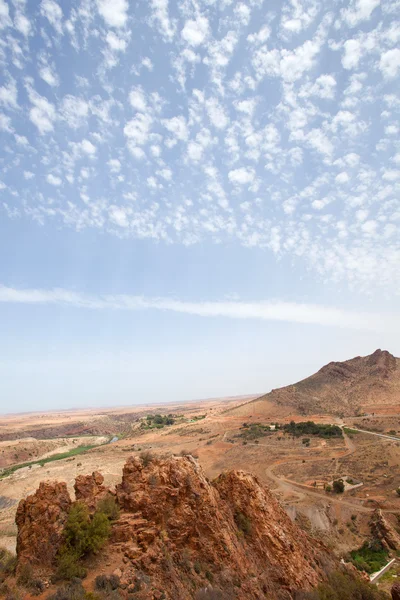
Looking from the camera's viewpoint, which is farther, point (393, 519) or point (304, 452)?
point (304, 452)

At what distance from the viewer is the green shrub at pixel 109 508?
1323cm

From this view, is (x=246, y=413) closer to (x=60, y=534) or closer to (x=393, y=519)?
(x=393, y=519)

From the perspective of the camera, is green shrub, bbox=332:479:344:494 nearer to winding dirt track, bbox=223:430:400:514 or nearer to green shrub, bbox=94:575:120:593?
winding dirt track, bbox=223:430:400:514

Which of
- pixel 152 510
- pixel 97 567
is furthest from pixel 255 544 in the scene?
pixel 97 567

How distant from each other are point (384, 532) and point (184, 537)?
75.1ft

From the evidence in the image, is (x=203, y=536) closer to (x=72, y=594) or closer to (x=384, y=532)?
(x=72, y=594)

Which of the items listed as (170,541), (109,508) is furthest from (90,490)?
(170,541)

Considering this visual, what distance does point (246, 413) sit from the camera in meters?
92.2

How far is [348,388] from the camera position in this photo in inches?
3757

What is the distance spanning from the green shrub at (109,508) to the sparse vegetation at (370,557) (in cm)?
1869

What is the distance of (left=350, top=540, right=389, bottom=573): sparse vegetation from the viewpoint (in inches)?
914

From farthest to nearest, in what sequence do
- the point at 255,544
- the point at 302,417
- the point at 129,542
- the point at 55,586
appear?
the point at 302,417
the point at 255,544
the point at 129,542
the point at 55,586

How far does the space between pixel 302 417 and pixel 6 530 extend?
65.0 meters

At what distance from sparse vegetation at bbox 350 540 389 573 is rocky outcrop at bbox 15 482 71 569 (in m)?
20.6
